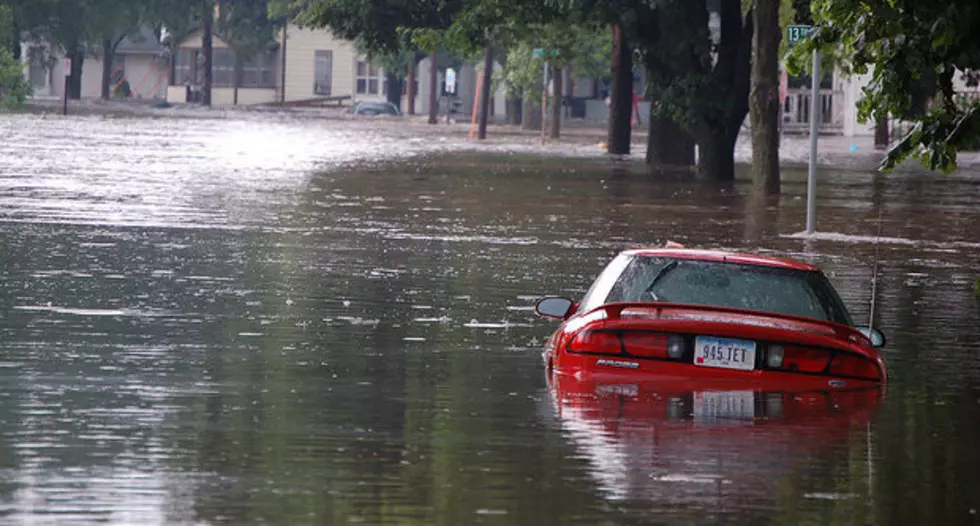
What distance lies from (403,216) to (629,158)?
24000 mm

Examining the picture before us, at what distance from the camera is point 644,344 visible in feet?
36.6

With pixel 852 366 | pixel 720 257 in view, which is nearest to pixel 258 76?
pixel 720 257

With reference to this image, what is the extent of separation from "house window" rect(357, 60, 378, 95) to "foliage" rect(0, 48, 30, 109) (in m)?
30.3

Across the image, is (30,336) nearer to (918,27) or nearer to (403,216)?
(918,27)

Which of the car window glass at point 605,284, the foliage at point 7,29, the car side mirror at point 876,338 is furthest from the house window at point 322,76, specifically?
the car side mirror at point 876,338

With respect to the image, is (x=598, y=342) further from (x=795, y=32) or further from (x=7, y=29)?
(x=7, y=29)

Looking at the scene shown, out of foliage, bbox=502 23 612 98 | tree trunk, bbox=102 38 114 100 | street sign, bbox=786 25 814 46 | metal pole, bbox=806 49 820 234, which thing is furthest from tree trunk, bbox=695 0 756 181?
tree trunk, bbox=102 38 114 100

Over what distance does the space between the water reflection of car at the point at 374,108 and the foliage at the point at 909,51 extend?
9326 cm

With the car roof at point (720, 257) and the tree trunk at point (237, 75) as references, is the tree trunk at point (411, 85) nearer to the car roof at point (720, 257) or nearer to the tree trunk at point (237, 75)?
the tree trunk at point (237, 75)

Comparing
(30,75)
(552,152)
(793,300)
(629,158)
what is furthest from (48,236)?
(30,75)

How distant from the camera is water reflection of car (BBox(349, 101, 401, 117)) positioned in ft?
351

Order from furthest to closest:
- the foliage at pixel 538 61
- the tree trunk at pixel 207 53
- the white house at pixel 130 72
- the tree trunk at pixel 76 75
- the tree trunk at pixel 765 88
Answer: the white house at pixel 130 72 → the tree trunk at pixel 76 75 → the tree trunk at pixel 207 53 → the foliage at pixel 538 61 → the tree trunk at pixel 765 88

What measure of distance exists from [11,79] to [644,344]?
8429 cm

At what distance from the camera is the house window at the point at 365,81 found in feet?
397
